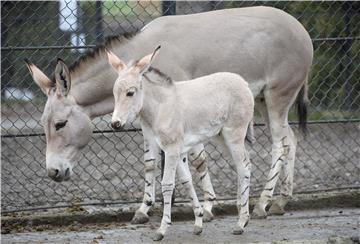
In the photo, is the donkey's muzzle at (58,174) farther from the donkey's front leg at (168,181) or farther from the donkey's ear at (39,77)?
the donkey's front leg at (168,181)

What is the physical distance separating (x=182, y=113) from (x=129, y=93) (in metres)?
0.41

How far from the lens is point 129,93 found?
17.1 feet

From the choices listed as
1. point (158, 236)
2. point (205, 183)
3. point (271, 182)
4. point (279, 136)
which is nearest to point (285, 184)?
point (271, 182)

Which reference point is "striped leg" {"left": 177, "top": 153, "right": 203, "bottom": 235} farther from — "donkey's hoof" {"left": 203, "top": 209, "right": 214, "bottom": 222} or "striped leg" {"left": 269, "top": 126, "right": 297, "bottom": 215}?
"striped leg" {"left": 269, "top": 126, "right": 297, "bottom": 215}

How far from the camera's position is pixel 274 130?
22.5 feet

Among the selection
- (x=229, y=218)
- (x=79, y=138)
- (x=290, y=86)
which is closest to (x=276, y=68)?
(x=290, y=86)

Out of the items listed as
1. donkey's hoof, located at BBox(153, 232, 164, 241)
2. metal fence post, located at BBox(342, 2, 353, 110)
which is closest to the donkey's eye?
donkey's hoof, located at BBox(153, 232, 164, 241)

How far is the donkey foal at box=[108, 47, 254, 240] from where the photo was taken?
5.27 meters

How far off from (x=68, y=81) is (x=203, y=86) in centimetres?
112

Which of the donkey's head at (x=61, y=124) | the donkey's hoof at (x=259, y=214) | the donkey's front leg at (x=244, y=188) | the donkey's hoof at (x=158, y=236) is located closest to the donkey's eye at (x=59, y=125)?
the donkey's head at (x=61, y=124)

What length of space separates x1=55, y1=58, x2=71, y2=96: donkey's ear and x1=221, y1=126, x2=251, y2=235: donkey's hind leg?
126cm

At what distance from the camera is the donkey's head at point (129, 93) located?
16.9 ft

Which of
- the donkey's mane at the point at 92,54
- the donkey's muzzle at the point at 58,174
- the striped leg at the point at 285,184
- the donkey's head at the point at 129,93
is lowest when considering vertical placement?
the striped leg at the point at 285,184

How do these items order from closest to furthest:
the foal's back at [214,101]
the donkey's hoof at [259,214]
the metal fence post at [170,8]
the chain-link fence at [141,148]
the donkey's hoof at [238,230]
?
1. the foal's back at [214,101]
2. the donkey's hoof at [238,230]
3. the donkey's hoof at [259,214]
4. the metal fence post at [170,8]
5. the chain-link fence at [141,148]
